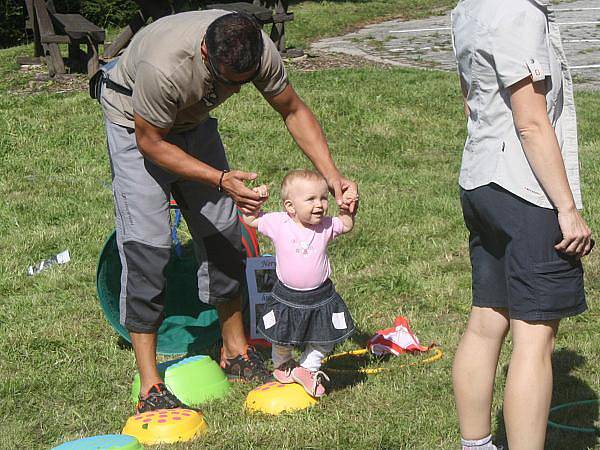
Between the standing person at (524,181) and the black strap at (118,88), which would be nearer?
the standing person at (524,181)

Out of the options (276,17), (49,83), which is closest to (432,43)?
(276,17)

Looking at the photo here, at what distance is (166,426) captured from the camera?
4152 millimetres

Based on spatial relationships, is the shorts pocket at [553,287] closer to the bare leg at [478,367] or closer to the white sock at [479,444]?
the bare leg at [478,367]

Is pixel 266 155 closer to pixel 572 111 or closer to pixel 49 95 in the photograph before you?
pixel 49 95

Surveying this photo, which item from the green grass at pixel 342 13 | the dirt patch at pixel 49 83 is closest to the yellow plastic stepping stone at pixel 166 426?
the dirt patch at pixel 49 83

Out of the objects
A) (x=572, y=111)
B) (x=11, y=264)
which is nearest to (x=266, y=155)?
(x=11, y=264)

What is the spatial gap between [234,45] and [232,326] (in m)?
1.68

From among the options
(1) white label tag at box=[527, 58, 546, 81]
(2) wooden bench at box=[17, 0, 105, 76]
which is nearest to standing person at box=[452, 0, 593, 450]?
(1) white label tag at box=[527, 58, 546, 81]

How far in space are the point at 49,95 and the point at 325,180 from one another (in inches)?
→ 302

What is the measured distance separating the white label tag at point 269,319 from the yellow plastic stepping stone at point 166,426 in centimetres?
50

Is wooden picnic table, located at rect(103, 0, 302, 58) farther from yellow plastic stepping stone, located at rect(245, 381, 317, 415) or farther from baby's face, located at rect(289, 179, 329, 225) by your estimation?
yellow plastic stepping stone, located at rect(245, 381, 317, 415)

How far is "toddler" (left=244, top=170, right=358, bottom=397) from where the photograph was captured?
172 inches

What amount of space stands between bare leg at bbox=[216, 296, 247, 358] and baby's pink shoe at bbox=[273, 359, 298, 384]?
43cm

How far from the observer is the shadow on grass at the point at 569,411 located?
396 centimetres
